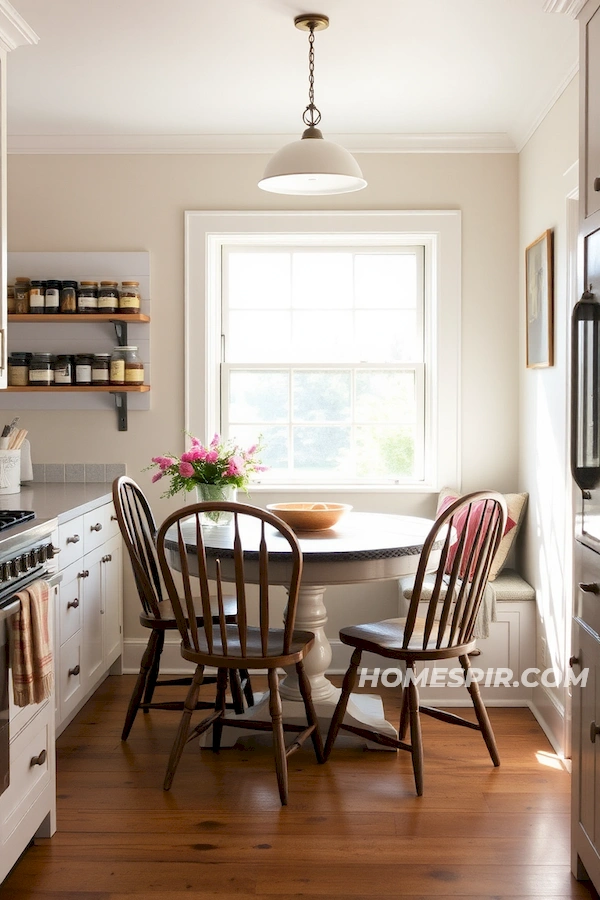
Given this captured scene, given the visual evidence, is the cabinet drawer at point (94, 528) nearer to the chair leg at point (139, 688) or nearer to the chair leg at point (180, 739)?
the chair leg at point (139, 688)

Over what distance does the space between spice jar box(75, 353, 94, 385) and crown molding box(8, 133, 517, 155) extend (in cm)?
99

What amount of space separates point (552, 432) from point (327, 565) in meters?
1.20

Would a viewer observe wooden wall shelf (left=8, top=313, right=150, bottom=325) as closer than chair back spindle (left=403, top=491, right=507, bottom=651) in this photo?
No

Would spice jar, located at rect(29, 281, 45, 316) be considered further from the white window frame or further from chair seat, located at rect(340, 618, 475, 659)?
chair seat, located at rect(340, 618, 475, 659)

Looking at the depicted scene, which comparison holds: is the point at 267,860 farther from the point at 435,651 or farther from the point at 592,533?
the point at 592,533

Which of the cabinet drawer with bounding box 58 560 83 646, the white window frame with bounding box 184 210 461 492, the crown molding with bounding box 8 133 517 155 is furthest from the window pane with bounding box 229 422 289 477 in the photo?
the crown molding with bounding box 8 133 517 155

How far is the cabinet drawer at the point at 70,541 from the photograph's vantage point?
10.5ft

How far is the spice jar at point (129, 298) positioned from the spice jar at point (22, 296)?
1.43 ft

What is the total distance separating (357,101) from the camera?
3.75 metres

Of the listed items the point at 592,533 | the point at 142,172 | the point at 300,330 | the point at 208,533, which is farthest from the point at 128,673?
the point at 592,533

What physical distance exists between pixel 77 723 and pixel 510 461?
7.41ft

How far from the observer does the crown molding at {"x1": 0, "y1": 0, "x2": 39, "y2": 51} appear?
2.76 m

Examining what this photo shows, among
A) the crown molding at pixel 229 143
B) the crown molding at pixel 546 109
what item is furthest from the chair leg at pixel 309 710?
the crown molding at pixel 229 143

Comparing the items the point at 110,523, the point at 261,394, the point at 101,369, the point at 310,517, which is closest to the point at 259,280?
the point at 261,394
